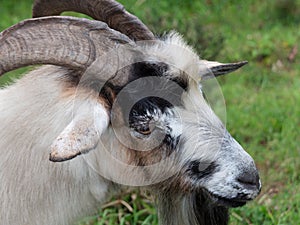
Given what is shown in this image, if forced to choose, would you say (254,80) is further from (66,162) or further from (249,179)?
(66,162)

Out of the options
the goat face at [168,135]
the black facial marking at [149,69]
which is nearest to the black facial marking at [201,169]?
the goat face at [168,135]

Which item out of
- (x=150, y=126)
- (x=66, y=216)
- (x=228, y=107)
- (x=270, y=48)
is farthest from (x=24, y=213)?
(x=270, y=48)

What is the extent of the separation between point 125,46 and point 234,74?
4.02 metres

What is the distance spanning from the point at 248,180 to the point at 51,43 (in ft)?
3.93

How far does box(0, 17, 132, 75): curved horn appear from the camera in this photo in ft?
11.4

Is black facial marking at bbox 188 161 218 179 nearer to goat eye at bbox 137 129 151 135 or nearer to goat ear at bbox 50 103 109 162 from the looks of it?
goat eye at bbox 137 129 151 135

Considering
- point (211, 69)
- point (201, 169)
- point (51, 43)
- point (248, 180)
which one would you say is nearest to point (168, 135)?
point (201, 169)

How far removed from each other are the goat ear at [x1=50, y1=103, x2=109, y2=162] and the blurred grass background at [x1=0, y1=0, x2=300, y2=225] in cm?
165

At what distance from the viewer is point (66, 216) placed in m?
3.71

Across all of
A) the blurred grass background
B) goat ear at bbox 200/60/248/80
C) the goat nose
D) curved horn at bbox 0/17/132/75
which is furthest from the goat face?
the blurred grass background

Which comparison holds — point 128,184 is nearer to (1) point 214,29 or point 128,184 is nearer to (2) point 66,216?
(2) point 66,216

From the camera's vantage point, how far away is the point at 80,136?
3.22m

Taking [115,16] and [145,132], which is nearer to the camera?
[145,132]

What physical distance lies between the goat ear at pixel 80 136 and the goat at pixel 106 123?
0.06 ft
